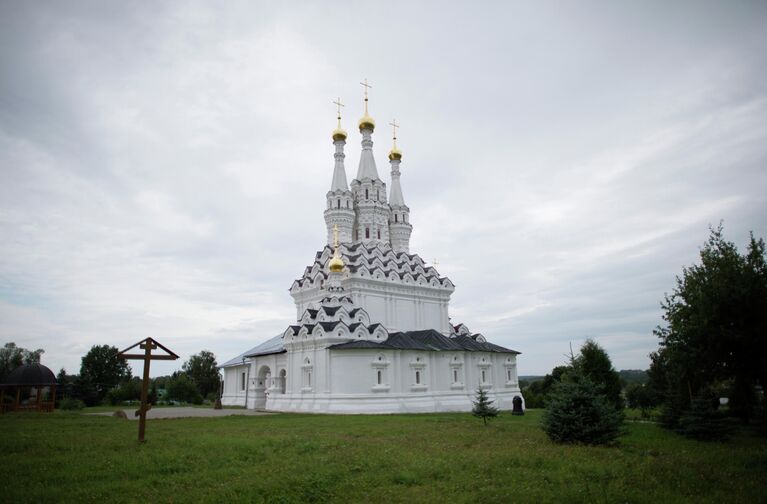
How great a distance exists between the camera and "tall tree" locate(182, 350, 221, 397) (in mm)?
63031

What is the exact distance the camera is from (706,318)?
1602 cm

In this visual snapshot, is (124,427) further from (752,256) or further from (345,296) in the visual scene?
(752,256)

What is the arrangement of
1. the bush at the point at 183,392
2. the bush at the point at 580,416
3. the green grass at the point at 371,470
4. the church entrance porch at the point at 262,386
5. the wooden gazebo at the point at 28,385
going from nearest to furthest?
the green grass at the point at 371,470
the bush at the point at 580,416
the wooden gazebo at the point at 28,385
the church entrance porch at the point at 262,386
the bush at the point at 183,392

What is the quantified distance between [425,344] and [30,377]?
24.3 m

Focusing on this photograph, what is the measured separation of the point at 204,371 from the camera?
64.6 metres

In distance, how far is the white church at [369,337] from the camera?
3019 centimetres

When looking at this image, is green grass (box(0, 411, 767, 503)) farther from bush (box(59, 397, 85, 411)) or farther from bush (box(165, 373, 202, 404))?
bush (box(165, 373, 202, 404))

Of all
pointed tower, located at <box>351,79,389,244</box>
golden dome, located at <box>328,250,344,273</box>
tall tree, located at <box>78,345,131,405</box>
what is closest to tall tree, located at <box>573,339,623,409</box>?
golden dome, located at <box>328,250,344,273</box>

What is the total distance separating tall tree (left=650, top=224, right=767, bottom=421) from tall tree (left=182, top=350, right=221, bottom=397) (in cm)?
5588

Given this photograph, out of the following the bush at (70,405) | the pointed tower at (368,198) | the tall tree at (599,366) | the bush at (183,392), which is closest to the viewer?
the tall tree at (599,366)

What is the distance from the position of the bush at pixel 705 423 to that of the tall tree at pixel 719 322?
6.28ft

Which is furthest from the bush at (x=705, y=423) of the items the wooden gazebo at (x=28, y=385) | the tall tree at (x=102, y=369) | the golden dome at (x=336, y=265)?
the tall tree at (x=102, y=369)

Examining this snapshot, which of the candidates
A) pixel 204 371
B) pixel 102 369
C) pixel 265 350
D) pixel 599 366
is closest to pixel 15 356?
pixel 102 369

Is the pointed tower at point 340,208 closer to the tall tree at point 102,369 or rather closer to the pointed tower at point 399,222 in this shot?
the pointed tower at point 399,222
